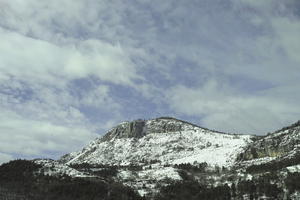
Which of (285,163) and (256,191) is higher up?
(285,163)

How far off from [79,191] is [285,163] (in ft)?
339

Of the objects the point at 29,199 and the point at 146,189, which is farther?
the point at 146,189

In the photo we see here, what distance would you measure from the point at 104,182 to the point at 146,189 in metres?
21.2

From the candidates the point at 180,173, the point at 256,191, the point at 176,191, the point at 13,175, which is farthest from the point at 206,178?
the point at 13,175

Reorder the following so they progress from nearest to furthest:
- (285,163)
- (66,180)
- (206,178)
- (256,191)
A: (256,191) < (66,180) < (285,163) < (206,178)

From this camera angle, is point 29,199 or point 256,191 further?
point 256,191

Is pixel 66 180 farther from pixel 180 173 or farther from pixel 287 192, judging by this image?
pixel 287 192

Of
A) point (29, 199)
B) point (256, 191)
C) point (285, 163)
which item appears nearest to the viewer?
point (29, 199)

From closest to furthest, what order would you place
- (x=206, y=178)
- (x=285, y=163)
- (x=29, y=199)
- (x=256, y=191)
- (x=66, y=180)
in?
(x=29, y=199) < (x=256, y=191) < (x=66, y=180) < (x=285, y=163) < (x=206, y=178)

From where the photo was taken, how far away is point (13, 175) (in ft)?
536

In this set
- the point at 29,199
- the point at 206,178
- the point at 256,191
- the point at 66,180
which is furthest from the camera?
the point at 206,178

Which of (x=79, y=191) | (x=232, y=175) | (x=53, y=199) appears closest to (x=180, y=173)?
(x=232, y=175)

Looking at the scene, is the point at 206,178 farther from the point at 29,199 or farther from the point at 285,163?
the point at 29,199

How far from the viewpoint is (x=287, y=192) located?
132m
